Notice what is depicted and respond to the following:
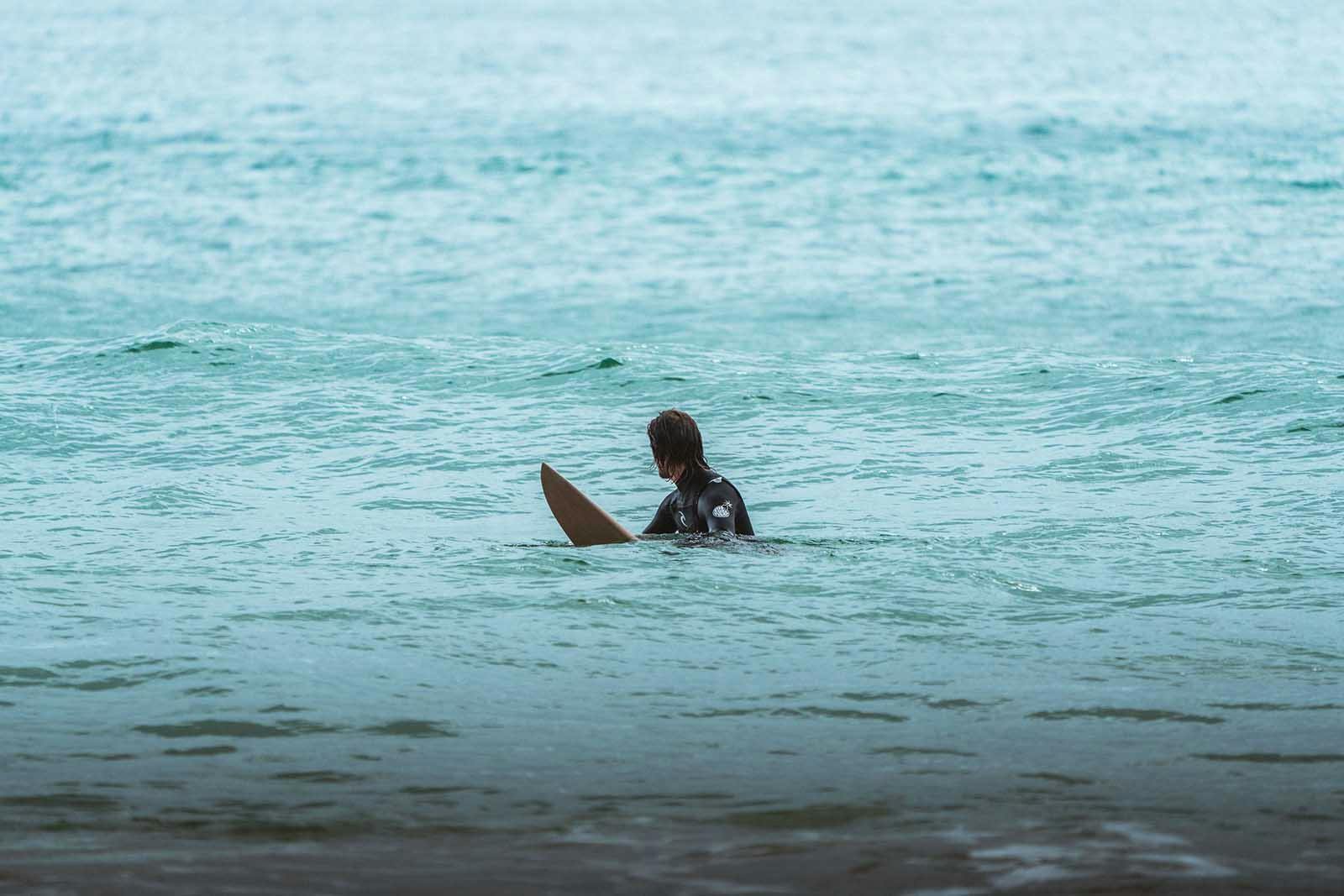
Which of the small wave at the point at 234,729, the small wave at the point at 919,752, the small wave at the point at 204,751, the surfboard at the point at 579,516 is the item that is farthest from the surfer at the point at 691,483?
the small wave at the point at 204,751

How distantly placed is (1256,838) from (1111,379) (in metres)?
12.0

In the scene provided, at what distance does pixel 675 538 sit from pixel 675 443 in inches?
26.1

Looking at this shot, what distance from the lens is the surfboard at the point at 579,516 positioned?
11.0 metres

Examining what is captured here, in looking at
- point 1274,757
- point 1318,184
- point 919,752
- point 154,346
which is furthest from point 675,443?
point 1318,184

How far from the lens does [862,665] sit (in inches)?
334

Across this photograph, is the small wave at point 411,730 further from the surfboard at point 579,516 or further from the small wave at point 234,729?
the surfboard at point 579,516

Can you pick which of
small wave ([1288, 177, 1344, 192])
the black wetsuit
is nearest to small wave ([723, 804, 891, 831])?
the black wetsuit

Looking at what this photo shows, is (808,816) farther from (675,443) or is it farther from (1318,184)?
(1318,184)

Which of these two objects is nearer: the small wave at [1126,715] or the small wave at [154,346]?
the small wave at [1126,715]

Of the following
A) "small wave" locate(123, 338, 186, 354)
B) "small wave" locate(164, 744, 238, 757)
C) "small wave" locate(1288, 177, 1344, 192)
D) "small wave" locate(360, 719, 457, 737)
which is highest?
"small wave" locate(1288, 177, 1344, 192)

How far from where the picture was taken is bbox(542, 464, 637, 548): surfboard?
1099 centimetres

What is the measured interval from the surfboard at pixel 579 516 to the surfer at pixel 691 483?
448 millimetres

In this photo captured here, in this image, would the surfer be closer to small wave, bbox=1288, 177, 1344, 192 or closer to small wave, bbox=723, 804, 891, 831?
small wave, bbox=723, 804, 891, 831

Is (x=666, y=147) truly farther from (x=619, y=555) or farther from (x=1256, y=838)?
(x=1256, y=838)
